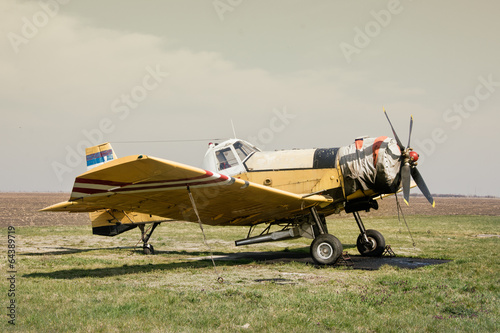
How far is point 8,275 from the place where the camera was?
9.98 m

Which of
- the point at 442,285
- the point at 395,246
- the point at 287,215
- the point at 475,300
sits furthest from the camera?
the point at 395,246

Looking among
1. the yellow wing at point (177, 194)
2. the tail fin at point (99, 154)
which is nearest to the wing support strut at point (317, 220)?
the yellow wing at point (177, 194)

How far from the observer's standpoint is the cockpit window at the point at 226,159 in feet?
42.9

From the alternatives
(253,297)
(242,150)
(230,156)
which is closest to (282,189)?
(242,150)

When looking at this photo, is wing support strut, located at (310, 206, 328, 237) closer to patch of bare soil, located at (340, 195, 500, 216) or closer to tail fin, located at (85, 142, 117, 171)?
tail fin, located at (85, 142, 117, 171)

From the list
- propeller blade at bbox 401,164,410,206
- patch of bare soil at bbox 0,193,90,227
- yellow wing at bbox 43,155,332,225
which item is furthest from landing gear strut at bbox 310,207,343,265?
patch of bare soil at bbox 0,193,90,227

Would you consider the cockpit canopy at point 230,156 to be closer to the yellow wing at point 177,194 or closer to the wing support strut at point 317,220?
the yellow wing at point 177,194

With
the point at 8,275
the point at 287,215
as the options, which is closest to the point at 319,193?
the point at 287,215

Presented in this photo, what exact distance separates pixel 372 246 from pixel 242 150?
532 cm

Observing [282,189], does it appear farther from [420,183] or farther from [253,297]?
[253,297]

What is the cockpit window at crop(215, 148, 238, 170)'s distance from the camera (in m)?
13.1

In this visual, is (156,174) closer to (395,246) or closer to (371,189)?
(371,189)

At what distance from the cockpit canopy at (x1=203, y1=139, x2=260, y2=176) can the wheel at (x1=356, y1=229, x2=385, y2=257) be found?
4757 millimetres

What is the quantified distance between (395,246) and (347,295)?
34.3ft
